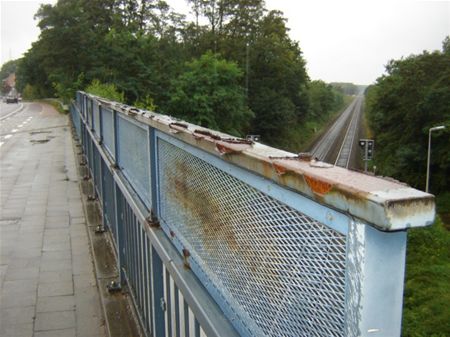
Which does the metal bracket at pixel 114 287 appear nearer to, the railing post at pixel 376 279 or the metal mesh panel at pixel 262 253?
the metal mesh panel at pixel 262 253

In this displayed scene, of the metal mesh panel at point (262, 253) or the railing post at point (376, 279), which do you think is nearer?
the railing post at point (376, 279)

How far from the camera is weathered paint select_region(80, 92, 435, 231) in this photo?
80 cm

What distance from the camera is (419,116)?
3525 cm

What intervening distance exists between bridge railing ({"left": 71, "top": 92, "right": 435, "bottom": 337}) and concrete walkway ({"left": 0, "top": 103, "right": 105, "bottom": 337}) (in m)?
1.49

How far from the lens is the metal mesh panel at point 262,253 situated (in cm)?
108

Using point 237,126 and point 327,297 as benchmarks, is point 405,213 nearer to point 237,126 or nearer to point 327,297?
point 327,297

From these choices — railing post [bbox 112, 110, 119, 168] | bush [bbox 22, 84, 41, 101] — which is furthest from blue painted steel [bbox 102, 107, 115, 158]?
bush [bbox 22, 84, 41, 101]

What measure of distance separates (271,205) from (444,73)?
36.8m

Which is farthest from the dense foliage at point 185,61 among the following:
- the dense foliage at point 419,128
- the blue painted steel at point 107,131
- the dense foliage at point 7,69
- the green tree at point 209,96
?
the dense foliage at point 7,69

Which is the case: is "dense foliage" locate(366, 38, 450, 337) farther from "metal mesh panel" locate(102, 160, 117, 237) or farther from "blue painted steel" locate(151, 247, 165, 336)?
"blue painted steel" locate(151, 247, 165, 336)

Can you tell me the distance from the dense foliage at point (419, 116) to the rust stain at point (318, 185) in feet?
112

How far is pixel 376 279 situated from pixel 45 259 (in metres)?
5.27

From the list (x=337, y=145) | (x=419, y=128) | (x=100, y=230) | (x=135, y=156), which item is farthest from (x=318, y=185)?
(x=337, y=145)

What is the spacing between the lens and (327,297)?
1.07 metres
